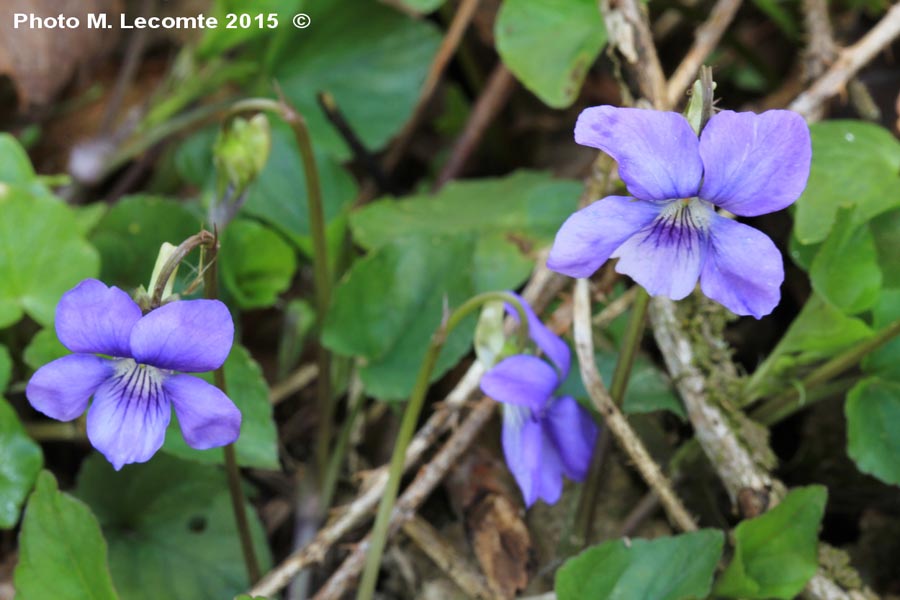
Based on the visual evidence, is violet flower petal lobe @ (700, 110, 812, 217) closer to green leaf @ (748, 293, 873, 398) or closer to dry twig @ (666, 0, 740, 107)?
green leaf @ (748, 293, 873, 398)

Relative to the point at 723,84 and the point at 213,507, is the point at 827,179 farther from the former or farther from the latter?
the point at 213,507

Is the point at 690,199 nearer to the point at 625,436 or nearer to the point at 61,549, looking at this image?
the point at 625,436

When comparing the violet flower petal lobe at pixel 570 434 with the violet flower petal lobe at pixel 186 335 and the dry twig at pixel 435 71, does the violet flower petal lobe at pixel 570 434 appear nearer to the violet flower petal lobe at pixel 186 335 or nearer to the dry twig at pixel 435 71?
the violet flower petal lobe at pixel 186 335

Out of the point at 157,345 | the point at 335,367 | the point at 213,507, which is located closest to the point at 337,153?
the point at 335,367

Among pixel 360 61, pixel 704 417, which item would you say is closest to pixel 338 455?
pixel 704 417

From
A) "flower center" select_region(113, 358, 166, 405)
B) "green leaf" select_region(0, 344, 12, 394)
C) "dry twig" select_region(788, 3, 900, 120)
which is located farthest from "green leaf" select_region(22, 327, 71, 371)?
"dry twig" select_region(788, 3, 900, 120)

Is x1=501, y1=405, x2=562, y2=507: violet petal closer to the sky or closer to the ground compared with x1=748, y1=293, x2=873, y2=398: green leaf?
closer to the ground
